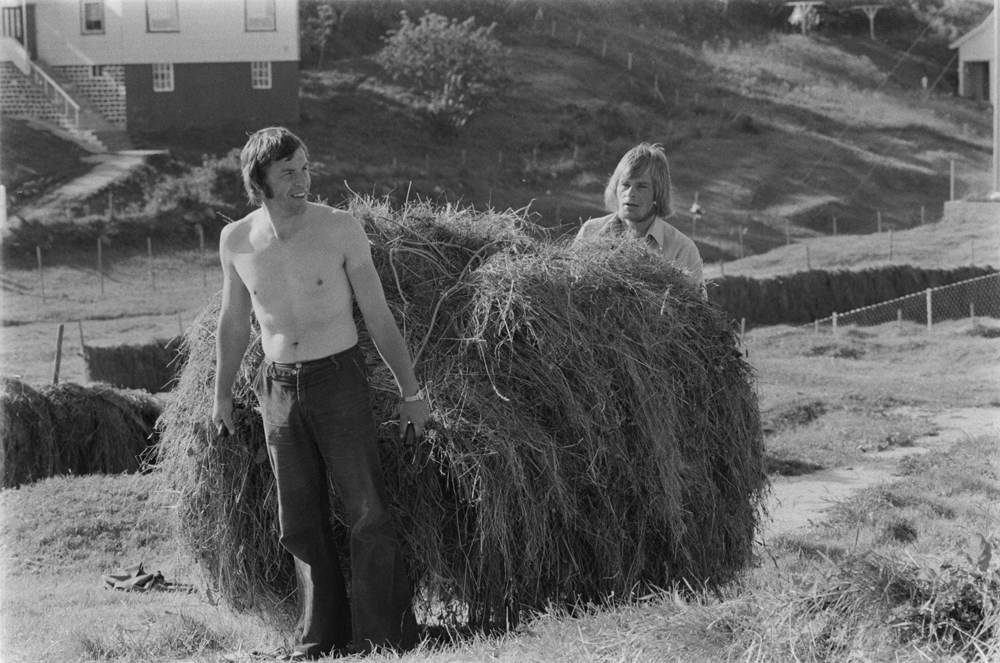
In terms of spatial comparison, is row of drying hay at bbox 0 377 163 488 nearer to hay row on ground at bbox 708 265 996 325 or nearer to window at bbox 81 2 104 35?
hay row on ground at bbox 708 265 996 325

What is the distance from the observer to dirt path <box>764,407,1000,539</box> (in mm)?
8352

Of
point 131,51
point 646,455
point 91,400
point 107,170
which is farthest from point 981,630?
point 131,51

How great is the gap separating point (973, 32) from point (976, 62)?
2028mm

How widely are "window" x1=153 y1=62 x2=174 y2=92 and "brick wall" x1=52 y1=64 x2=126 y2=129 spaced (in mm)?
891

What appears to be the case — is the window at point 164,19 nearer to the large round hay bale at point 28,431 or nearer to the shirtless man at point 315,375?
the large round hay bale at point 28,431

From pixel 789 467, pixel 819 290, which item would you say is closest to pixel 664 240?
pixel 789 467

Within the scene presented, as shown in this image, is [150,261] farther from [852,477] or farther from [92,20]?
[852,477]

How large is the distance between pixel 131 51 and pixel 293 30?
4.96m

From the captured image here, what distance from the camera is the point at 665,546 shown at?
5.85 m

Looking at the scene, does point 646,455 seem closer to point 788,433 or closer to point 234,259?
point 234,259

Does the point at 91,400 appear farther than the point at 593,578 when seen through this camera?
Yes

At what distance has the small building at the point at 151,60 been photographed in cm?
3888

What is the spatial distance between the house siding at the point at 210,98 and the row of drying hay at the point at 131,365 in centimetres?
2119

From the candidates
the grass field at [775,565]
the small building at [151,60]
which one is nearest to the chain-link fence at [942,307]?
the grass field at [775,565]
